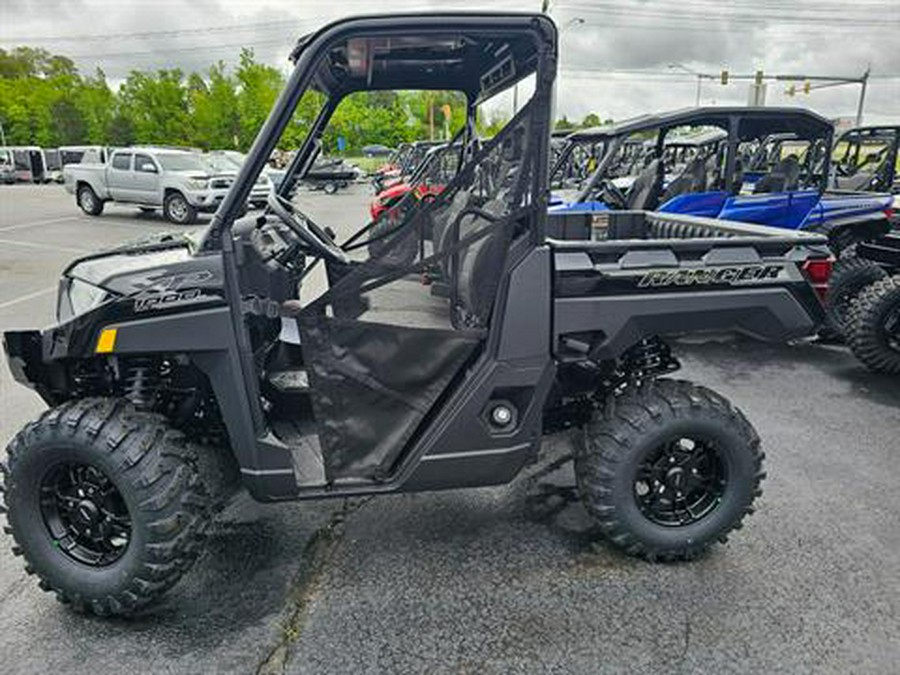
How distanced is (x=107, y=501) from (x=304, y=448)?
0.78m

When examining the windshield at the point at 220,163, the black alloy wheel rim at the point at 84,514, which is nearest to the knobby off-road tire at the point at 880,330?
the black alloy wheel rim at the point at 84,514

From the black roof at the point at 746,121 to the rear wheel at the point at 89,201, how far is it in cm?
1580

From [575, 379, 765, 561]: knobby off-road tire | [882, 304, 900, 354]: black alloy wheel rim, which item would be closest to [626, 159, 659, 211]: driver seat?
[882, 304, 900, 354]: black alloy wheel rim

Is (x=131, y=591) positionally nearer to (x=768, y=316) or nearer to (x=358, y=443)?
(x=358, y=443)

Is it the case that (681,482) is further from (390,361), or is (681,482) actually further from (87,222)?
(87,222)

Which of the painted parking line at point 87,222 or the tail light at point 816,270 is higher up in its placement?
the tail light at point 816,270

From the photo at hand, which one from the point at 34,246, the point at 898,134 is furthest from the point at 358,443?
the point at 34,246

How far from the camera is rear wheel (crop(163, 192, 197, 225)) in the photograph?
16.2 m

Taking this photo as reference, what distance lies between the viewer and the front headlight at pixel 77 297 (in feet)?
8.14

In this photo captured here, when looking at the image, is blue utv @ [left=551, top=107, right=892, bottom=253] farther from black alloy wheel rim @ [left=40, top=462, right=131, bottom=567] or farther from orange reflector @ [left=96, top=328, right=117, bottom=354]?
black alloy wheel rim @ [left=40, top=462, right=131, bottom=567]

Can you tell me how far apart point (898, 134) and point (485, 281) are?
8962mm

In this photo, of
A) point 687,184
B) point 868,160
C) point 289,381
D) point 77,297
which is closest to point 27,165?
point 687,184

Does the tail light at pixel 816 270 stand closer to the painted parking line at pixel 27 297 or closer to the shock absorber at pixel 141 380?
the shock absorber at pixel 141 380

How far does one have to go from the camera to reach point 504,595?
275 centimetres
